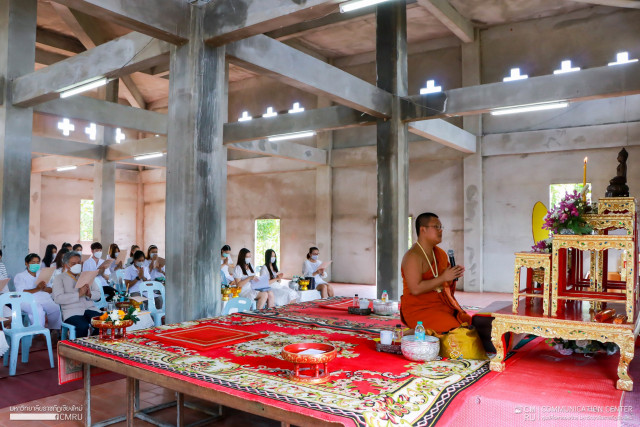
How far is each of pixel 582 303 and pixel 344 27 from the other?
1073cm

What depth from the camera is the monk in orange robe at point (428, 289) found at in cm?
410

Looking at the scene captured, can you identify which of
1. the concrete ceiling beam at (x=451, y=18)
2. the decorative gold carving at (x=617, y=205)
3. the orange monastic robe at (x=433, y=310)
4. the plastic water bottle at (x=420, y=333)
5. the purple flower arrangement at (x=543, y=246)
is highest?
the concrete ceiling beam at (x=451, y=18)

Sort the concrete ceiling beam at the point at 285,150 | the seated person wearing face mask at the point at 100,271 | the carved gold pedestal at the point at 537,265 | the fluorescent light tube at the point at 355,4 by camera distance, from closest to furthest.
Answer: the carved gold pedestal at the point at 537,265, the fluorescent light tube at the point at 355,4, the seated person wearing face mask at the point at 100,271, the concrete ceiling beam at the point at 285,150

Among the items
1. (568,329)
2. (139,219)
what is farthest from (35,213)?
(568,329)

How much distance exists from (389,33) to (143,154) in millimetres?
7570

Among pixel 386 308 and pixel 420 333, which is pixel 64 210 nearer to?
pixel 386 308

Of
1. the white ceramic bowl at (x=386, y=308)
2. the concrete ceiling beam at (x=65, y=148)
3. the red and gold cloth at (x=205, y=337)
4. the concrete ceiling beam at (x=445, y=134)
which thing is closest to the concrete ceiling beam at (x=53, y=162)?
the concrete ceiling beam at (x=65, y=148)

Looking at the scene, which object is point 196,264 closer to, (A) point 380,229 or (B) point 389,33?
(A) point 380,229

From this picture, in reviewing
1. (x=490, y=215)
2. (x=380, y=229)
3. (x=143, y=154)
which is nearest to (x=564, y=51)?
(x=490, y=215)

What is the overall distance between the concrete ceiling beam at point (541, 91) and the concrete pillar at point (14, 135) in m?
7.16

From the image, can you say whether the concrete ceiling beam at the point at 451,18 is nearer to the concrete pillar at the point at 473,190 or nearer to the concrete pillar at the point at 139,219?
the concrete pillar at the point at 473,190

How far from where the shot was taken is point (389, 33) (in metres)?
9.45

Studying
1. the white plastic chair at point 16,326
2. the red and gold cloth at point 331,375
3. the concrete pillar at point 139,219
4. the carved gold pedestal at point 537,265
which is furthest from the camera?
the concrete pillar at point 139,219

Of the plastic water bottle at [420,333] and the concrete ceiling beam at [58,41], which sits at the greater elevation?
the concrete ceiling beam at [58,41]
